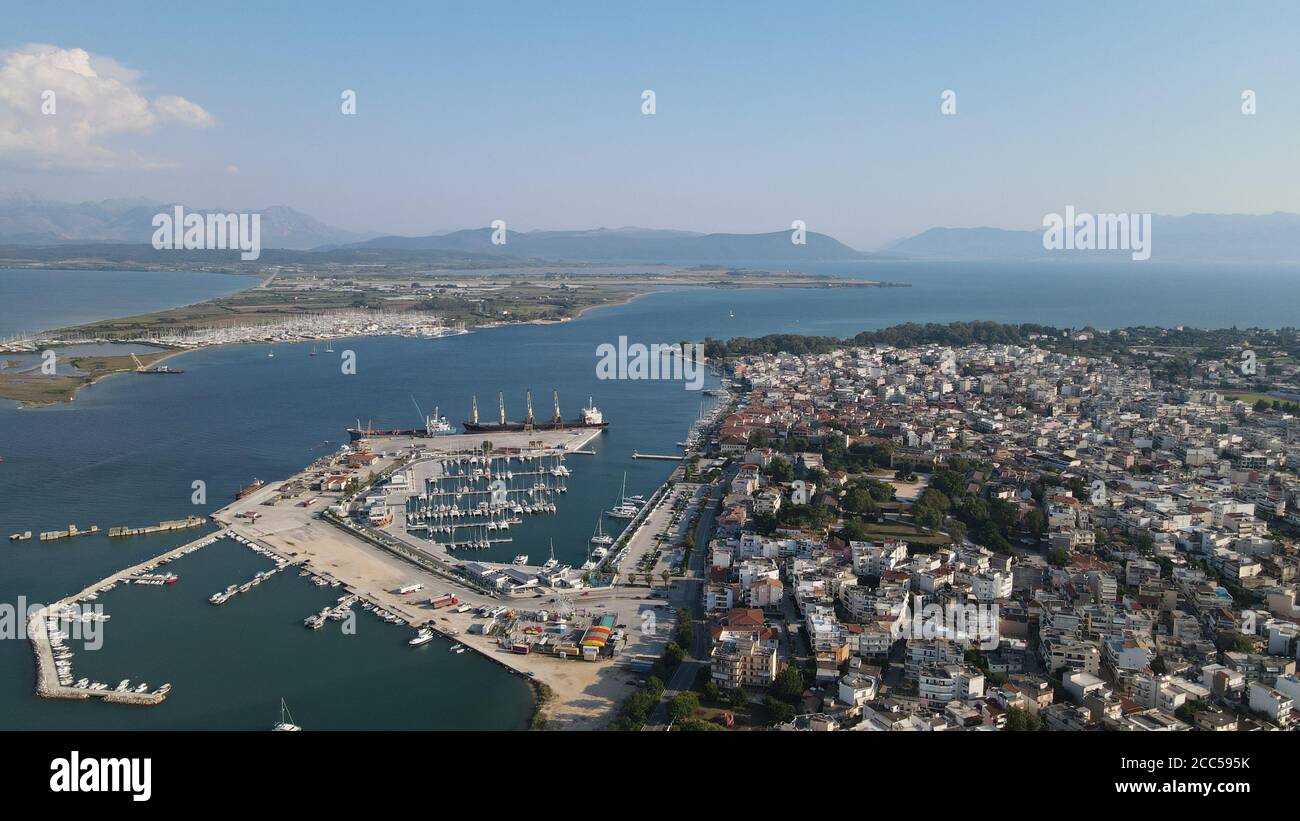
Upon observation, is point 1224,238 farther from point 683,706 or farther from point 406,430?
point 683,706

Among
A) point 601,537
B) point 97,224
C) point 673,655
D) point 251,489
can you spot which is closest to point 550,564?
point 601,537

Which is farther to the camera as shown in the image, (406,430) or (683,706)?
(406,430)

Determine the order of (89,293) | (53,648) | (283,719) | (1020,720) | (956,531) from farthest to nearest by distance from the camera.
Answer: (89,293) → (956,531) → (53,648) → (283,719) → (1020,720)

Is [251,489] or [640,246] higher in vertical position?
[640,246]

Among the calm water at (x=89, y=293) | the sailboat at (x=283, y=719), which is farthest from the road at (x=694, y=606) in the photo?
the calm water at (x=89, y=293)

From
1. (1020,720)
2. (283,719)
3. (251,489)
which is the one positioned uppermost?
(251,489)
